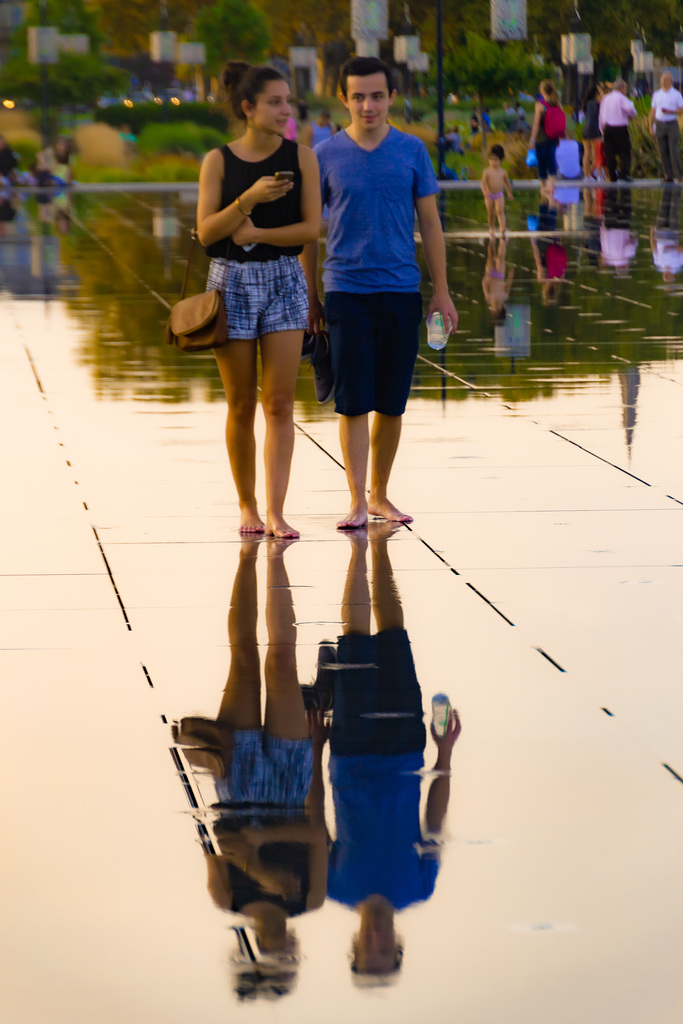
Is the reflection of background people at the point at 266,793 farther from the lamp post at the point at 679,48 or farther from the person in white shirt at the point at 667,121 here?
the lamp post at the point at 679,48

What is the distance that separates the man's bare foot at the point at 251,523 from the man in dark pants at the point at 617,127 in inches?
1079

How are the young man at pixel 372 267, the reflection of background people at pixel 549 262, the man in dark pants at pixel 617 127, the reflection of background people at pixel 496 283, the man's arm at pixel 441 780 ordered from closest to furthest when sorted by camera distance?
the man's arm at pixel 441 780 → the young man at pixel 372 267 → the reflection of background people at pixel 496 283 → the reflection of background people at pixel 549 262 → the man in dark pants at pixel 617 127

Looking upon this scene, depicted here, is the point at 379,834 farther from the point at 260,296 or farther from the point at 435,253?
the point at 435,253

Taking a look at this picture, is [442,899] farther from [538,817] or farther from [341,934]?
[538,817]

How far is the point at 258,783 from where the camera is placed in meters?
4.47

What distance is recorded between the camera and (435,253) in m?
7.47

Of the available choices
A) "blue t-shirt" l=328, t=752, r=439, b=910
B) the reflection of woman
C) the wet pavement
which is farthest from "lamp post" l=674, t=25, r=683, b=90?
"blue t-shirt" l=328, t=752, r=439, b=910

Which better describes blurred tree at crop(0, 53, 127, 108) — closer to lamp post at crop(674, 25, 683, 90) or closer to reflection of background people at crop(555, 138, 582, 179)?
lamp post at crop(674, 25, 683, 90)

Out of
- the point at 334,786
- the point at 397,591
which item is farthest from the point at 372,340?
the point at 334,786

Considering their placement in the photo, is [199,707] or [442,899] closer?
[442,899]

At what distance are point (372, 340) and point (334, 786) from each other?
11.3 ft

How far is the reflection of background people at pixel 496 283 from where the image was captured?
50.3 feet

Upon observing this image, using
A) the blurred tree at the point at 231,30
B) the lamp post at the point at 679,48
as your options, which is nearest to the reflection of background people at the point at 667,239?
the lamp post at the point at 679,48

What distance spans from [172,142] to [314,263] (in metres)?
43.5
